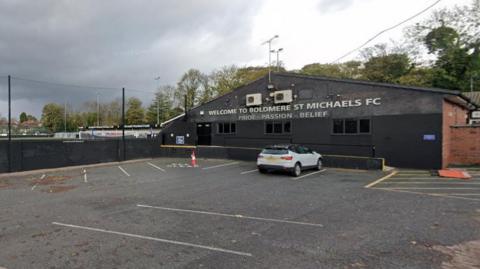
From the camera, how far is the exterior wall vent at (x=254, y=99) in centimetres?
2219

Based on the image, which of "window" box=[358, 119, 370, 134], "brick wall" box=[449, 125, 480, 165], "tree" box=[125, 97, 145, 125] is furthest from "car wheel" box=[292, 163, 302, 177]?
"tree" box=[125, 97, 145, 125]

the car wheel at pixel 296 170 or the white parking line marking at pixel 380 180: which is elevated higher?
the car wheel at pixel 296 170

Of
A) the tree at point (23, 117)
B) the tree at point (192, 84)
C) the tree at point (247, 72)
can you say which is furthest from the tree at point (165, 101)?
the tree at point (23, 117)

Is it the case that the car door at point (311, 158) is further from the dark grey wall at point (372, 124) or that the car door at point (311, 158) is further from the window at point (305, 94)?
the window at point (305, 94)

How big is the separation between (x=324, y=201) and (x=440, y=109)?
36.2 feet

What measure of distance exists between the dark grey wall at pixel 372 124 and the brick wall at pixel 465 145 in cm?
235

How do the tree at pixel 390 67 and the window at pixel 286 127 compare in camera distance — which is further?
the tree at pixel 390 67

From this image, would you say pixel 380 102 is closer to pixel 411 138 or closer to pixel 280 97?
pixel 411 138

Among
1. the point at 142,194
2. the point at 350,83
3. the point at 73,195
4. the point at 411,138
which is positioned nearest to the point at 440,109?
the point at 411,138

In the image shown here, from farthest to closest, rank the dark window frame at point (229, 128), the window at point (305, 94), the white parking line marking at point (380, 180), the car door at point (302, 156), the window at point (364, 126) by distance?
the dark window frame at point (229, 128)
the window at point (305, 94)
the window at point (364, 126)
the car door at point (302, 156)
the white parking line marking at point (380, 180)

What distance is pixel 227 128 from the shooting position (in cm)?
2411

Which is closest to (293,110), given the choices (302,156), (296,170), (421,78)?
(302,156)

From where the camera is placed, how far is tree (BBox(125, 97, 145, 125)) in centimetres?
7962

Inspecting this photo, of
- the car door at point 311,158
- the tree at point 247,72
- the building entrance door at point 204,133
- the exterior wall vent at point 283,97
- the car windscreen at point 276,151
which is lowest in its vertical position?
the car door at point 311,158
